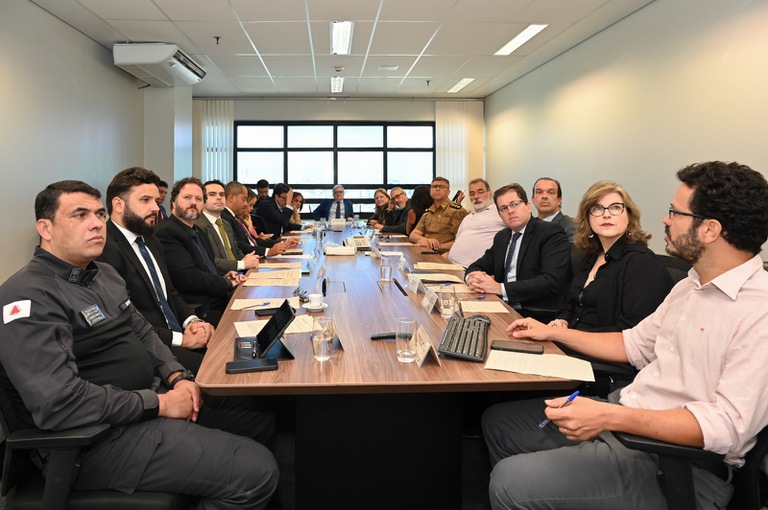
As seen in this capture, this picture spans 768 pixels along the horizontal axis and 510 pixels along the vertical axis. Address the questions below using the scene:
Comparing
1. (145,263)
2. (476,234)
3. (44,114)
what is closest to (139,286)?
(145,263)

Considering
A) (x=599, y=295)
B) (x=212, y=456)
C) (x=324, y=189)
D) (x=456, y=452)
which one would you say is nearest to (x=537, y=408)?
(x=456, y=452)

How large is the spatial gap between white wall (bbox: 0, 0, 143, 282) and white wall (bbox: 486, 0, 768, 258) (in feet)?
20.7

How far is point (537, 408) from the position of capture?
197 centimetres

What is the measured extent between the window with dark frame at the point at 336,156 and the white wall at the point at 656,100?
11.0 feet

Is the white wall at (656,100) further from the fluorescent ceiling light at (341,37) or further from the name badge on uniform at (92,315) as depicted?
the name badge on uniform at (92,315)

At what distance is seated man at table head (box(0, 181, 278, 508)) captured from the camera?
142 centimetres

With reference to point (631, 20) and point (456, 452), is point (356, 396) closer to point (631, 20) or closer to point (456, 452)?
point (456, 452)

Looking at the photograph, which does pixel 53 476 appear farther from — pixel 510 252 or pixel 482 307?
pixel 510 252

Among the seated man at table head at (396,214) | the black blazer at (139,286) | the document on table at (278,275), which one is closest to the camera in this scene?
the black blazer at (139,286)

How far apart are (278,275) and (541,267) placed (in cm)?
174

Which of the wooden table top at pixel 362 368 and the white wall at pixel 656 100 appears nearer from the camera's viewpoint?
the wooden table top at pixel 362 368

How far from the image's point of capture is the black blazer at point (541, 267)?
3.14 metres

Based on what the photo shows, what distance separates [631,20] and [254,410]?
5842 millimetres

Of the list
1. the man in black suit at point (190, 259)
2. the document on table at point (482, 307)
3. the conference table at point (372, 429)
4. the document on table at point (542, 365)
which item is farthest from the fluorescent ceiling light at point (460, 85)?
the document on table at point (542, 365)
